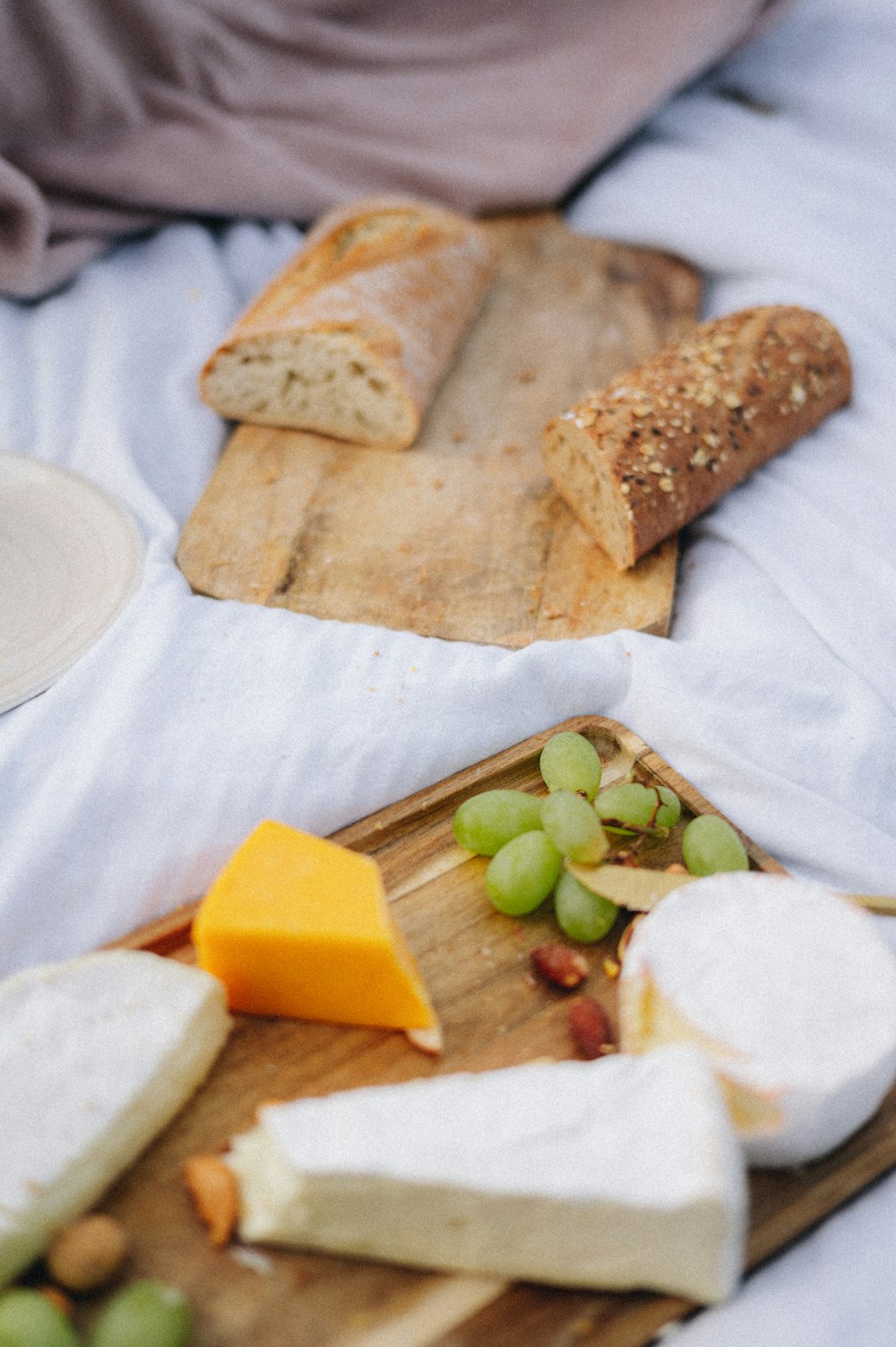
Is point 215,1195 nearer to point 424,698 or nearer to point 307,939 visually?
point 307,939

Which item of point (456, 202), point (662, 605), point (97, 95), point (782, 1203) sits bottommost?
point (782, 1203)

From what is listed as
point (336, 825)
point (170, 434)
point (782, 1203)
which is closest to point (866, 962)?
point (782, 1203)

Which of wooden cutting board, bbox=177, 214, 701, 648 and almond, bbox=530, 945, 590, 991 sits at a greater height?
wooden cutting board, bbox=177, 214, 701, 648

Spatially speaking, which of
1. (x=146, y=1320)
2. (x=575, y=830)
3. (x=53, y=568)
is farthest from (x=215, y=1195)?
(x=53, y=568)

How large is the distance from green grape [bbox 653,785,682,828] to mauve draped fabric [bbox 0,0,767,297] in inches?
58.2

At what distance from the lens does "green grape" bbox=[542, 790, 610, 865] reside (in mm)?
1101

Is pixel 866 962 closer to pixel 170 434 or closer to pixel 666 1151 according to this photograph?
pixel 666 1151

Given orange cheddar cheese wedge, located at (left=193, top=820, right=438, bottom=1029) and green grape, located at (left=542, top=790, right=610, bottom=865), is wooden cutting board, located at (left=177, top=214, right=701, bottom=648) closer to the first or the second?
green grape, located at (left=542, top=790, right=610, bottom=865)

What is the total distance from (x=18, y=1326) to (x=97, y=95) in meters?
1.97

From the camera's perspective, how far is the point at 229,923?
3.29 feet

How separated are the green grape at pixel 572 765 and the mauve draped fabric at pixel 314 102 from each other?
1350 mm

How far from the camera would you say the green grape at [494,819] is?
3.84 ft

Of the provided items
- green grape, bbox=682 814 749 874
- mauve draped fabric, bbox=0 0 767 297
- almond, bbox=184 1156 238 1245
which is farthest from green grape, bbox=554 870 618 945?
mauve draped fabric, bbox=0 0 767 297

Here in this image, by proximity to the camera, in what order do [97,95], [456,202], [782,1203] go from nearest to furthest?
[782,1203] → [97,95] → [456,202]
